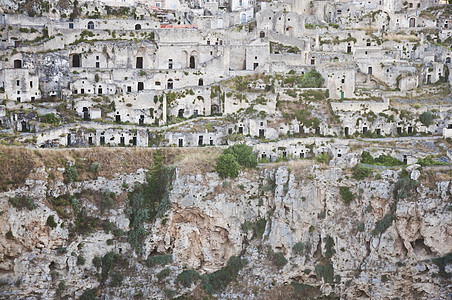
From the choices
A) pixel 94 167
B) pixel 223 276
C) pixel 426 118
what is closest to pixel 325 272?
pixel 223 276

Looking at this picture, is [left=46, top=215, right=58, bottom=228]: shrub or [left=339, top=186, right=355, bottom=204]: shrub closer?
[left=46, top=215, right=58, bottom=228]: shrub

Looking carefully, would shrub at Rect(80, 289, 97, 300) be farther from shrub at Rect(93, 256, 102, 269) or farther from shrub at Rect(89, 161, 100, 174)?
shrub at Rect(89, 161, 100, 174)

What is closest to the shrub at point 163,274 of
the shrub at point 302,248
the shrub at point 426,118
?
the shrub at point 302,248

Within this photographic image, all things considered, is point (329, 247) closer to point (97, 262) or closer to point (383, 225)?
point (383, 225)

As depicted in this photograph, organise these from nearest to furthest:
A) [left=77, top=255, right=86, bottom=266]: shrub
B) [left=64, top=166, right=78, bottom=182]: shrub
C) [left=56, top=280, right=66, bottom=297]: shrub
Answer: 1. [left=56, top=280, right=66, bottom=297]: shrub
2. [left=77, top=255, right=86, bottom=266]: shrub
3. [left=64, top=166, right=78, bottom=182]: shrub

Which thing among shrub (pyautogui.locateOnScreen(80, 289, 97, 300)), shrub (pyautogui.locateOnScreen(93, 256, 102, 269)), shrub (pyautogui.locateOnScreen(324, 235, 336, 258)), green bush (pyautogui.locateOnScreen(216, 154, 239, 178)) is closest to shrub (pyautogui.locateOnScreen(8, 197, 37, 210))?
shrub (pyautogui.locateOnScreen(93, 256, 102, 269))

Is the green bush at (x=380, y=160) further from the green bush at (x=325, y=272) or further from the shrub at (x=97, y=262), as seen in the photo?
the shrub at (x=97, y=262)
